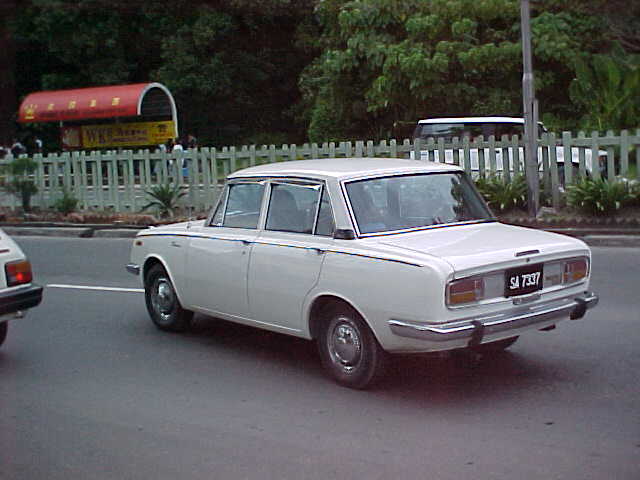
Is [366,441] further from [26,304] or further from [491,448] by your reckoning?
[26,304]

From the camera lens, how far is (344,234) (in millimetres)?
6328

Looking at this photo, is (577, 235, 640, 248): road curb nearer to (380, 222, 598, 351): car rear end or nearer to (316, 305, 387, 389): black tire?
(380, 222, 598, 351): car rear end

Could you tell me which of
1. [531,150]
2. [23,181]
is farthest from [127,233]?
[531,150]

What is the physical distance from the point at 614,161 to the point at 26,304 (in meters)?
10.7

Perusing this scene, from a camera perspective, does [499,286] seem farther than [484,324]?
Yes

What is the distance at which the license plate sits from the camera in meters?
6.00

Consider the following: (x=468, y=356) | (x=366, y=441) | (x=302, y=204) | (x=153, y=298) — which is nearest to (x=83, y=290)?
(x=153, y=298)

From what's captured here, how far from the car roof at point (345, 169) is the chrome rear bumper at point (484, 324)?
54.3 inches

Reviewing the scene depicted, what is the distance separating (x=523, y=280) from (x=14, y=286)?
409 centimetres

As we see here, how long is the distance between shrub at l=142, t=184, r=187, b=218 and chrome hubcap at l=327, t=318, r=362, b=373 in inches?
493

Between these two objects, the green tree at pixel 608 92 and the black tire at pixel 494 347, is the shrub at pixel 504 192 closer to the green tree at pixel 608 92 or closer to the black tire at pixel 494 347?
the green tree at pixel 608 92

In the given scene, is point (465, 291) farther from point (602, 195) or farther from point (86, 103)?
point (86, 103)

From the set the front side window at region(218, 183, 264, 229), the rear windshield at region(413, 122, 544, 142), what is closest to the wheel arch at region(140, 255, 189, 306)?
the front side window at region(218, 183, 264, 229)

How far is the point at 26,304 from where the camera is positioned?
7.42 metres
